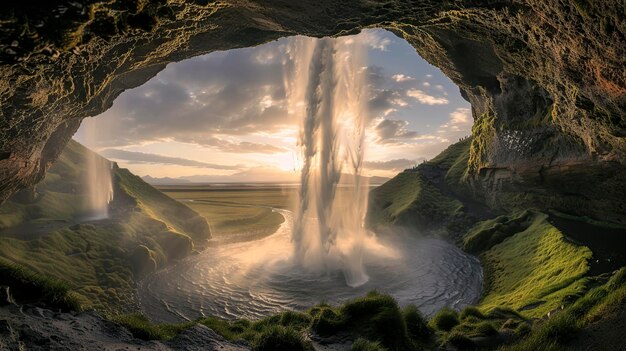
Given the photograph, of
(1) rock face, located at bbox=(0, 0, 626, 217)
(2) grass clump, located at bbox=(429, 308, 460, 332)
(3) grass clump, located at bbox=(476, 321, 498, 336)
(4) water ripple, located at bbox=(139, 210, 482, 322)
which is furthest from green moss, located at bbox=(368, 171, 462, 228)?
(3) grass clump, located at bbox=(476, 321, 498, 336)

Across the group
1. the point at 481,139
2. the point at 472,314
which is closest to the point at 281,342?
the point at 472,314

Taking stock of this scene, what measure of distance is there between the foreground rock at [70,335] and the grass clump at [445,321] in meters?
9.13

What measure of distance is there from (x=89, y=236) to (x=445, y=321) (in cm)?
3068

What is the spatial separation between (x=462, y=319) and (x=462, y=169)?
47219 millimetres

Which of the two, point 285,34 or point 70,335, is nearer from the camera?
point 70,335

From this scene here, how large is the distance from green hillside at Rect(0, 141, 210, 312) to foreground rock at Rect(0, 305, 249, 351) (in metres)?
1.43

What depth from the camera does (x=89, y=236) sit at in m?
27.7

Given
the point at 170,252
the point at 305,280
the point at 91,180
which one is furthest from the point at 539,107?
the point at 91,180

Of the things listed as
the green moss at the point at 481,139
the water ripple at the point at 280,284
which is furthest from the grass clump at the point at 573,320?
the green moss at the point at 481,139

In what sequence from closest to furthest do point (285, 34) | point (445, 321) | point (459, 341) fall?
1. point (459, 341)
2. point (445, 321)
3. point (285, 34)

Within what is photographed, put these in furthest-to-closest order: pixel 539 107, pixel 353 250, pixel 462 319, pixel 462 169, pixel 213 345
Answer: pixel 462 169, pixel 353 250, pixel 539 107, pixel 462 319, pixel 213 345

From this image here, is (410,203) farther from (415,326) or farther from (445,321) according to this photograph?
(415,326)

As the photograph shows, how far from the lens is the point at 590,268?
16.8 meters

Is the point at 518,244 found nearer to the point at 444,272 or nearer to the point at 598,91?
the point at 444,272
